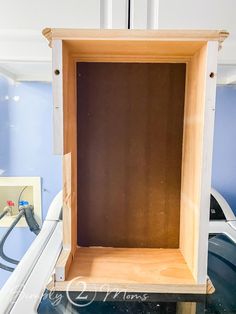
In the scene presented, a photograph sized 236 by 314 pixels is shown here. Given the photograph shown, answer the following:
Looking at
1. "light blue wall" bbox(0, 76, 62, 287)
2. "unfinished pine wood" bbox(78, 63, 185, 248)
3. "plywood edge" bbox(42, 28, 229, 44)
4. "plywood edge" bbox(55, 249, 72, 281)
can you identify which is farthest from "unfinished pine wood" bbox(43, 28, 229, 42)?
"light blue wall" bbox(0, 76, 62, 287)

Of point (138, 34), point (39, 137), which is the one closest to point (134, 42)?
point (138, 34)

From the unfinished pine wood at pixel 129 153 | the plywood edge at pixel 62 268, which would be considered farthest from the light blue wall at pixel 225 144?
the plywood edge at pixel 62 268

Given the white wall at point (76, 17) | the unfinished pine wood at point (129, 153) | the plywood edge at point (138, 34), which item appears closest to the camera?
the plywood edge at point (138, 34)

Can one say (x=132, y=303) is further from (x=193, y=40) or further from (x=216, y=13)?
(x=216, y=13)

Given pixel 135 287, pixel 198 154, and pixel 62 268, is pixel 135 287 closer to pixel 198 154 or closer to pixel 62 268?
pixel 62 268

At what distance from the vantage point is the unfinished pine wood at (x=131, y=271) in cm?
58

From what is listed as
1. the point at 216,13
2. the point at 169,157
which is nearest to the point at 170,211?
the point at 169,157

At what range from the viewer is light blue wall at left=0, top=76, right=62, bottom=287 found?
1332 millimetres

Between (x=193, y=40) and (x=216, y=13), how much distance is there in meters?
0.43

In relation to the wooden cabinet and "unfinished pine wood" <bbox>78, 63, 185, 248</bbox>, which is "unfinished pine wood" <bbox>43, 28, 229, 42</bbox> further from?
"unfinished pine wood" <bbox>78, 63, 185, 248</bbox>

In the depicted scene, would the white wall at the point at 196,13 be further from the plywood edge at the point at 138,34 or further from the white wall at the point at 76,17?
the plywood edge at the point at 138,34

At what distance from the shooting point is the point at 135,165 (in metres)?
0.74

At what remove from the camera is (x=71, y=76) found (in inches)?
25.4

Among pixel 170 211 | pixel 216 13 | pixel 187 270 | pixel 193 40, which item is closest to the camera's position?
pixel 193 40
